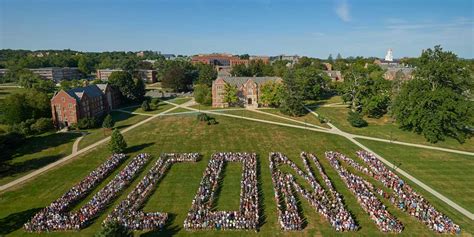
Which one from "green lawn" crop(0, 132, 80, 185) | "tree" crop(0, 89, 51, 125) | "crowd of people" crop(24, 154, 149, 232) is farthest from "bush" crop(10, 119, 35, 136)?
"crowd of people" crop(24, 154, 149, 232)

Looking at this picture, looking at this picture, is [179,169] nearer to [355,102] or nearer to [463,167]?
[463,167]

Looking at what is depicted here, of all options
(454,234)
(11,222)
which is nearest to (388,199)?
(454,234)

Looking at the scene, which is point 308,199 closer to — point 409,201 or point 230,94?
point 409,201

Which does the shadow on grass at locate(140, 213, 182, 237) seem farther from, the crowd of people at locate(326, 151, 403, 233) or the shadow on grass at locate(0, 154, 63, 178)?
the shadow on grass at locate(0, 154, 63, 178)

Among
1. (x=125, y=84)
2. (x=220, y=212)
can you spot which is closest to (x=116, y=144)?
(x=220, y=212)

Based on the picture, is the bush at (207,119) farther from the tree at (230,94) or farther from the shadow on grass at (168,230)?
the shadow on grass at (168,230)

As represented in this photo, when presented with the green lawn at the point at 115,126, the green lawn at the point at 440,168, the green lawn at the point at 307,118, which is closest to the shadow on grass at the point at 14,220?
the green lawn at the point at 115,126
